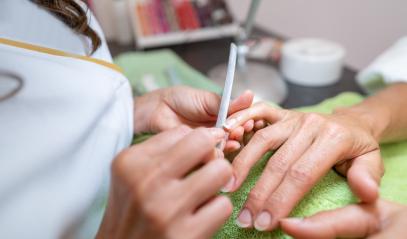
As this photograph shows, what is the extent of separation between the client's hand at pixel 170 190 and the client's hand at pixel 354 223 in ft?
0.32

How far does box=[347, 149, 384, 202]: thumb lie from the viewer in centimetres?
40

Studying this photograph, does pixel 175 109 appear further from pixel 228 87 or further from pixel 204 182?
pixel 204 182

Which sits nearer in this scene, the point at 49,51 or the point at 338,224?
the point at 338,224

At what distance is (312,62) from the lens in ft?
3.05

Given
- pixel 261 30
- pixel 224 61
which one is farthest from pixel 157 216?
pixel 261 30

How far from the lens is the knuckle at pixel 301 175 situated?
435 mm

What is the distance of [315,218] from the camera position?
0.39m

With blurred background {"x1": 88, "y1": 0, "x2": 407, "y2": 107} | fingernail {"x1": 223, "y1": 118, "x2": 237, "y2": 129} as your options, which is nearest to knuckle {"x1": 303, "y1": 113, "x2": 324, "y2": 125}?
fingernail {"x1": 223, "y1": 118, "x2": 237, "y2": 129}

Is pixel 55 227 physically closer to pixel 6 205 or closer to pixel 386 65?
pixel 6 205

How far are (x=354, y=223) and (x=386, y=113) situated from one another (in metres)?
0.31

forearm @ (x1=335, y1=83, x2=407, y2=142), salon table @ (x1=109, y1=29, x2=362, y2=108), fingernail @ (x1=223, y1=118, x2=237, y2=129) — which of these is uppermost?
fingernail @ (x1=223, y1=118, x2=237, y2=129)

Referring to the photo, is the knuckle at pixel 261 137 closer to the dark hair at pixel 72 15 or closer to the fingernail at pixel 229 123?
the fingernail at pixel 229 123

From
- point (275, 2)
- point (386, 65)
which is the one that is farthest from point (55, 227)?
point (275, 2)

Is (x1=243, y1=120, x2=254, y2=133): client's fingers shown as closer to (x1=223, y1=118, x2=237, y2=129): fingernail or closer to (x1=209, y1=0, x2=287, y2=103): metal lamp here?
(x1=223, y1=118, x2=237, y2=129): fingernail
